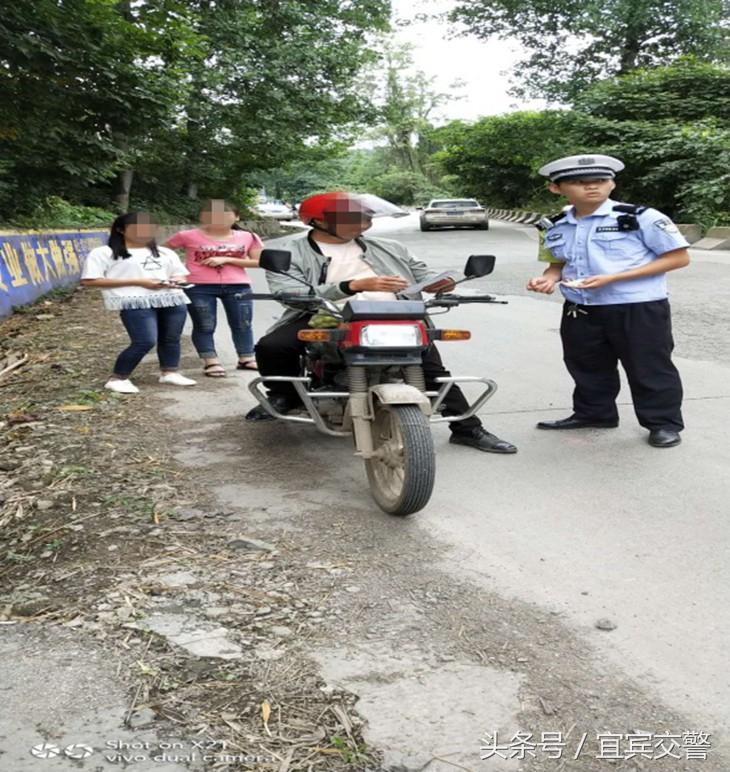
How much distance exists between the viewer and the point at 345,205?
4625 mm

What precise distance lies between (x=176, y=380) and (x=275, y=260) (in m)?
2.91

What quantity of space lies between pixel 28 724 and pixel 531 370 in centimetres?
549

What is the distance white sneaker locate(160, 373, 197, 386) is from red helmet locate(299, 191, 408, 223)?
2.52 meters

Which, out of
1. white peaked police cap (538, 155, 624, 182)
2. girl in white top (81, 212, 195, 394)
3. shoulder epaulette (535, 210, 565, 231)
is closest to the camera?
white peaked police cap (538, 155, 624, 182)

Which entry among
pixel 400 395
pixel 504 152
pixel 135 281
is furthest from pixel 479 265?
pixel 504 152

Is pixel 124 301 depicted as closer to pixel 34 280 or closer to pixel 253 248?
pixel 253 248

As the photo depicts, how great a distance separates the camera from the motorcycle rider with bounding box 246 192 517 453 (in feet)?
15.2

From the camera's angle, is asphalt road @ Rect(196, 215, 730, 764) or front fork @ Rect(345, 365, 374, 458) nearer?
asphalt road @ Rect(196, 215, 730, 764)

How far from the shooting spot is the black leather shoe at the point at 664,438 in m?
4.84

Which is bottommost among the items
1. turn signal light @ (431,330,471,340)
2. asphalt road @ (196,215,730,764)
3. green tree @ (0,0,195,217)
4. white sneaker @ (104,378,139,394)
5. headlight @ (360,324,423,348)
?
asphalt road @ (196,215,730,764)

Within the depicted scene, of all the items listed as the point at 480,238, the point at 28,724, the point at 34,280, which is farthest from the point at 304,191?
the point at 28,724

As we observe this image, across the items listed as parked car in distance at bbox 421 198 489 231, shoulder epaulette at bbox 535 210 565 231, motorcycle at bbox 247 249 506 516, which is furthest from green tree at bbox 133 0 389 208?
motorcycle at bbox 247 249 506 516

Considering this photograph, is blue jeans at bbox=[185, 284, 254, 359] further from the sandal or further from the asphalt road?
the asphalt road

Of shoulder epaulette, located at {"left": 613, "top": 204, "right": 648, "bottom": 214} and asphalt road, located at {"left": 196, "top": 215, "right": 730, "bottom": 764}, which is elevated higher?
shoulder epaulette, located at {"left": 613, "top": 204, "right": 648, "bottom": 214}
